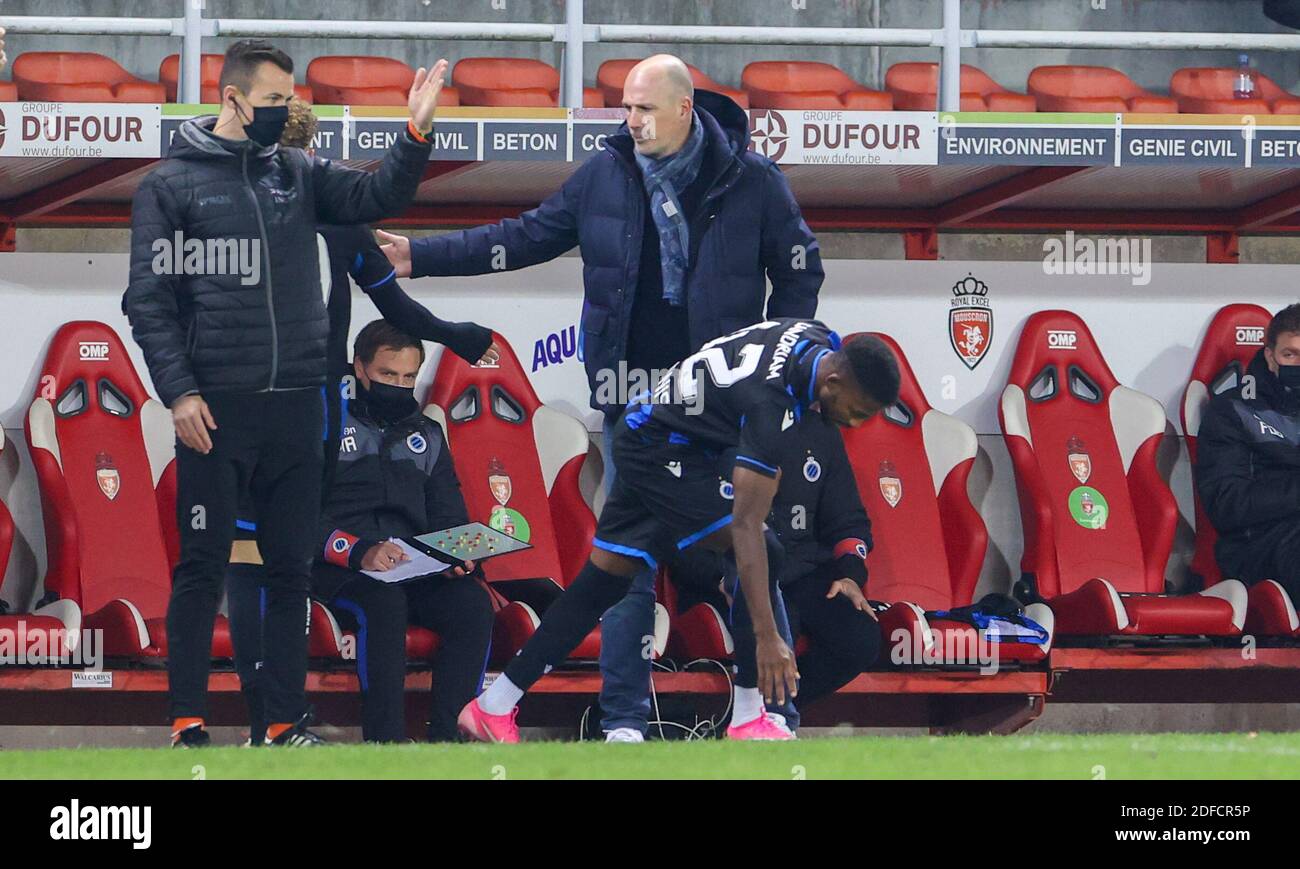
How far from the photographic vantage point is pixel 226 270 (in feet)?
15.1

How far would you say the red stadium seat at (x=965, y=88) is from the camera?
8773 millimetres

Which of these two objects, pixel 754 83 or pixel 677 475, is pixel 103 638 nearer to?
pixel 677 475

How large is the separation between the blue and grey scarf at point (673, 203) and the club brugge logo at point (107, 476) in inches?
95.5

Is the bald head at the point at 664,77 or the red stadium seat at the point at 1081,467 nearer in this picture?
the bald head at the point at 664,77

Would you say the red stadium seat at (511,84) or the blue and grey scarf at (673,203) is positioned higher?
the red stadium seat at (511,84)

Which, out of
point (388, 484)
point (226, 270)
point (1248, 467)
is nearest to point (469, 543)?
point (388, 484)

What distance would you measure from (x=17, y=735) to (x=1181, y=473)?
4236 mm

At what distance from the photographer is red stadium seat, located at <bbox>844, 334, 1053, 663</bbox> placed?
6898 mm

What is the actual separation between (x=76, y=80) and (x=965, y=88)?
388cm

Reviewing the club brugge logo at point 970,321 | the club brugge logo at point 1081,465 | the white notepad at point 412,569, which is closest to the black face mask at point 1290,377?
the club brugge logo at point 1081,465

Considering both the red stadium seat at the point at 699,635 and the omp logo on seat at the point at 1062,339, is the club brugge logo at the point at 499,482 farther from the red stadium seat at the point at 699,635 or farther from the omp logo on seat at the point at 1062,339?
Result: the omp logo on seat at the point at 1062,339

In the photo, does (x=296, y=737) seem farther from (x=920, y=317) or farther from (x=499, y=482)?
(x=920, y=317)

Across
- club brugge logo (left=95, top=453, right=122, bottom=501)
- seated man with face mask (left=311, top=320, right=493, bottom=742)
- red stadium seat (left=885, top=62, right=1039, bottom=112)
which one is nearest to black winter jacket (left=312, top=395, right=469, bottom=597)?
seated man with face mask (left=311, top=320, right=493, bottom=742)

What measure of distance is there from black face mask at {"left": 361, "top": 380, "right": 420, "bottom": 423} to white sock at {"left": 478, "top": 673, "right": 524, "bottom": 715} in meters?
1.52
